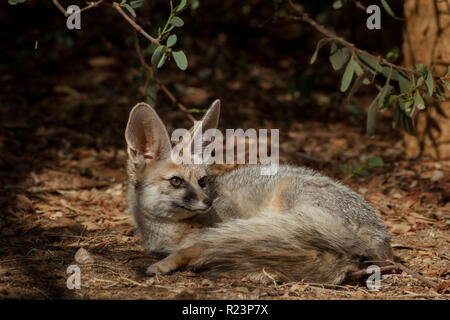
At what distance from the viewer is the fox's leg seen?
3180 mm

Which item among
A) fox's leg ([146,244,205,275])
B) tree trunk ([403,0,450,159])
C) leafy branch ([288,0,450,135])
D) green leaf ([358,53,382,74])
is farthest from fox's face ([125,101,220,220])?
tree trunk ([403,0,450,159])

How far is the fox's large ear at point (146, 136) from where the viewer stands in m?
3.57

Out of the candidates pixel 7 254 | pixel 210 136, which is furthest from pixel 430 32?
pixel 7 254

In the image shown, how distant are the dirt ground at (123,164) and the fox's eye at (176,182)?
502mm

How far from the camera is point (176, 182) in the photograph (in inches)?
141

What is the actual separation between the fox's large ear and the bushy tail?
0.71 metres

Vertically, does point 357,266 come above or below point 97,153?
below

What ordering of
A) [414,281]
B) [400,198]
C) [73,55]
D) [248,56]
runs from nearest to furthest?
[414,281]
[400,198]
[73,55]
[248,56]

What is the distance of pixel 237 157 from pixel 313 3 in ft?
7.40

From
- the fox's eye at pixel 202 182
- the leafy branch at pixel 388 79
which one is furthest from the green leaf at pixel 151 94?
the leafy branch at pixel 388 79

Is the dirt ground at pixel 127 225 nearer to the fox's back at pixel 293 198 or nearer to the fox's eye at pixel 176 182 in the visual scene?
the fox's back at pixel 293 198

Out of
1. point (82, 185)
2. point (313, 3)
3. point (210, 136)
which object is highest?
point (313, 3)

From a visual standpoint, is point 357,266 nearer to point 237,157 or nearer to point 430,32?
point 237,157

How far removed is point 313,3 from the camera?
21.1 feet
